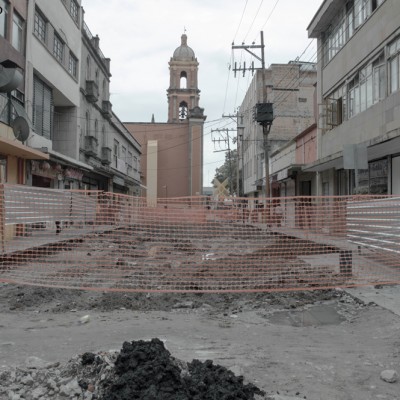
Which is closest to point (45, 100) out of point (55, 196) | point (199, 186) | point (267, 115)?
point (267, 115)

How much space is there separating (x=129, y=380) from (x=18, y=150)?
38.9 feet

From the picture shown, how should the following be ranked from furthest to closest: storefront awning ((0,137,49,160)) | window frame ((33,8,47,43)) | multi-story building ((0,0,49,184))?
window frame ((33,8,47,43)) → multi-story building ((0,0,49,184)) → storefront awning ((0,137,49,160))

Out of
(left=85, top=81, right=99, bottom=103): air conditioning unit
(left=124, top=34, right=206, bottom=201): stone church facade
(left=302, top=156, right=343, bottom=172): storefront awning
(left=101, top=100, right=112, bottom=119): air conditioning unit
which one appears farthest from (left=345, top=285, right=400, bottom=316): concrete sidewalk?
(left=124, top=34, right=206, bottom=201): stone church facade

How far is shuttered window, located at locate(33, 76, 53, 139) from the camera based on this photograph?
17641mm

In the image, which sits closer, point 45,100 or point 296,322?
point 296,322

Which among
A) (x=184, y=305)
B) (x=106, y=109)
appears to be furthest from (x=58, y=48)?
(x=184, y=305)

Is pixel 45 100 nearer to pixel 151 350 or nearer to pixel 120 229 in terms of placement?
pixel 120 229

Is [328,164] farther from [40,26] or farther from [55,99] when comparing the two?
[55,99]

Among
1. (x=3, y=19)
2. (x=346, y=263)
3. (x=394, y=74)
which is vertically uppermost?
(x=3, y=19)

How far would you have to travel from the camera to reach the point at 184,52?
65.2 m

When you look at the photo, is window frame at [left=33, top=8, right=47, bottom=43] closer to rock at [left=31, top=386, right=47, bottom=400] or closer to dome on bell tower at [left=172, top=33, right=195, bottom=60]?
rock at [left=31, top=386, right=47, bottom=400]

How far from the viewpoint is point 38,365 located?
13.5ft

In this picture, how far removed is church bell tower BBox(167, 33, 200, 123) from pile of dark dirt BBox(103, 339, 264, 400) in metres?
59.7

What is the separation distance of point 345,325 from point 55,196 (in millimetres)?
5047
